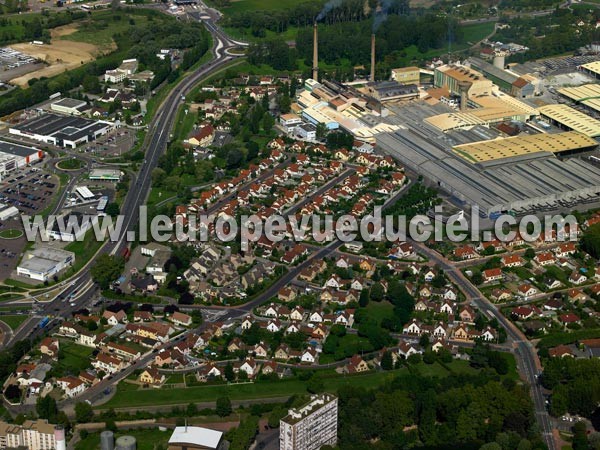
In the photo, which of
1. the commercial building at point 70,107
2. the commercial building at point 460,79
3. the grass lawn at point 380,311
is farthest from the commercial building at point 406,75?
the grass lawn at point 380,311

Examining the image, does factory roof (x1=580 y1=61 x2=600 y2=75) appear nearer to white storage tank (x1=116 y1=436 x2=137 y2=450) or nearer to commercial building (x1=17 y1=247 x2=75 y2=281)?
commercial building (x1=17 y1=247 x2=75 y2=281)

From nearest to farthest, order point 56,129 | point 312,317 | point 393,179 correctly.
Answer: point 312,317
point 393,179
point 56,129

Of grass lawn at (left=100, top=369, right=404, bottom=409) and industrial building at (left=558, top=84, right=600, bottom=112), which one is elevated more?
grass lawn at (left=100, top=369, right=404, bottom=409)

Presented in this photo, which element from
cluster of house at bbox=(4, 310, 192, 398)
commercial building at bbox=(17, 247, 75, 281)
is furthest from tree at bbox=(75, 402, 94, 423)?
commercial building at bbox=(17, 247, 75, 281)

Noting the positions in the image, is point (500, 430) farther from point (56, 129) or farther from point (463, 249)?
point (56, 129)

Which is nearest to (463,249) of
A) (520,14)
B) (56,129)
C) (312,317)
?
(312,317)

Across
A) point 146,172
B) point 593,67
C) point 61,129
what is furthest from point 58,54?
point 593,67

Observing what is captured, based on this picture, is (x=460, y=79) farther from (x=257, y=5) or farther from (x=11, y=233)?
(x=11, y=233)
